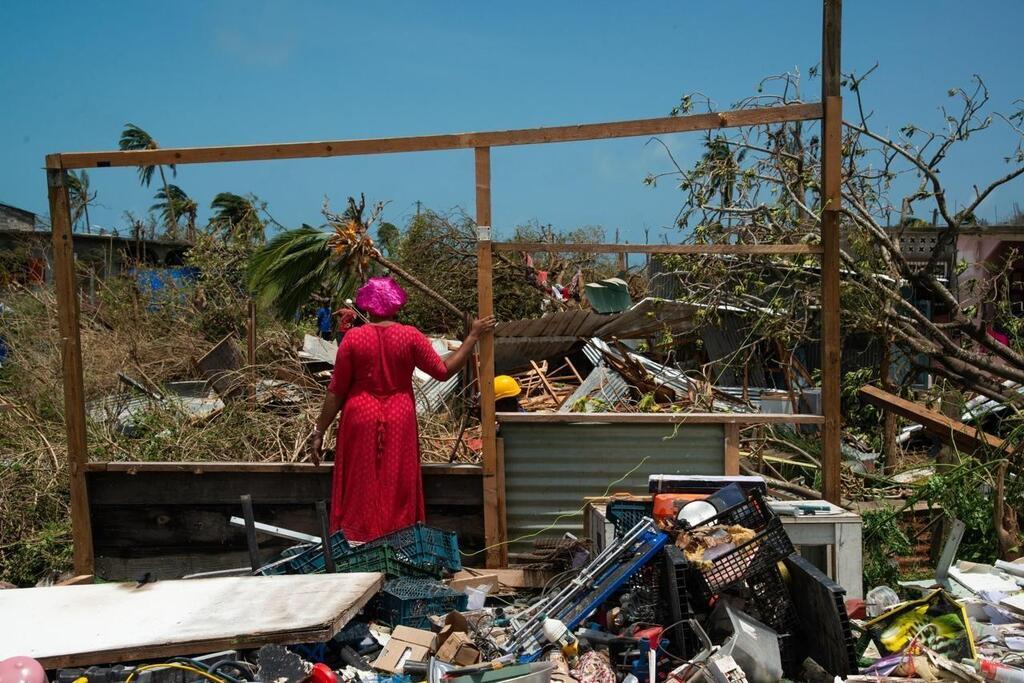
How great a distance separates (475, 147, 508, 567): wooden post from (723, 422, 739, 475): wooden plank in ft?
4.70

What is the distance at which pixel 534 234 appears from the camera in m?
11.9

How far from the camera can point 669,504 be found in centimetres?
433

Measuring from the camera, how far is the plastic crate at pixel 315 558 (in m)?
4.90

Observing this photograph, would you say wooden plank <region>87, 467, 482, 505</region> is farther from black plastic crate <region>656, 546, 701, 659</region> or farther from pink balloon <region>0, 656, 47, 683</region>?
pink balloon <region>0, 656, 47, 683</region>


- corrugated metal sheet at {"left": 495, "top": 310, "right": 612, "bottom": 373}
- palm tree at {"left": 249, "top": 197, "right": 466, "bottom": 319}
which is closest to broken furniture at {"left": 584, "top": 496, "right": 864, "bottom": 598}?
palm tree at {"left": 249, "top": 197, "right": 466, "bottom": 319}

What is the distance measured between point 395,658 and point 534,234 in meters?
8.56

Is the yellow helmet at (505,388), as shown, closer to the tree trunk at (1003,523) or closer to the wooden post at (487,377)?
the wooden post at (487,377)

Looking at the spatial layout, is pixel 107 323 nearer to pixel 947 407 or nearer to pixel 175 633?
pixel 175 633

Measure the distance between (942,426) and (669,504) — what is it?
99.1 inches

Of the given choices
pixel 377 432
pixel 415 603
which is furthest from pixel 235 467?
pixel 415 603

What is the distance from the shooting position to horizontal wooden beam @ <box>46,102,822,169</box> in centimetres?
484


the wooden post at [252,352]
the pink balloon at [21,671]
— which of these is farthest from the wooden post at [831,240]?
the wooden post at [252,352]

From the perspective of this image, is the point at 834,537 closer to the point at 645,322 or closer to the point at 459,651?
the point at 459,651

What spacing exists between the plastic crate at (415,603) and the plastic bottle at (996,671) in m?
2.49
